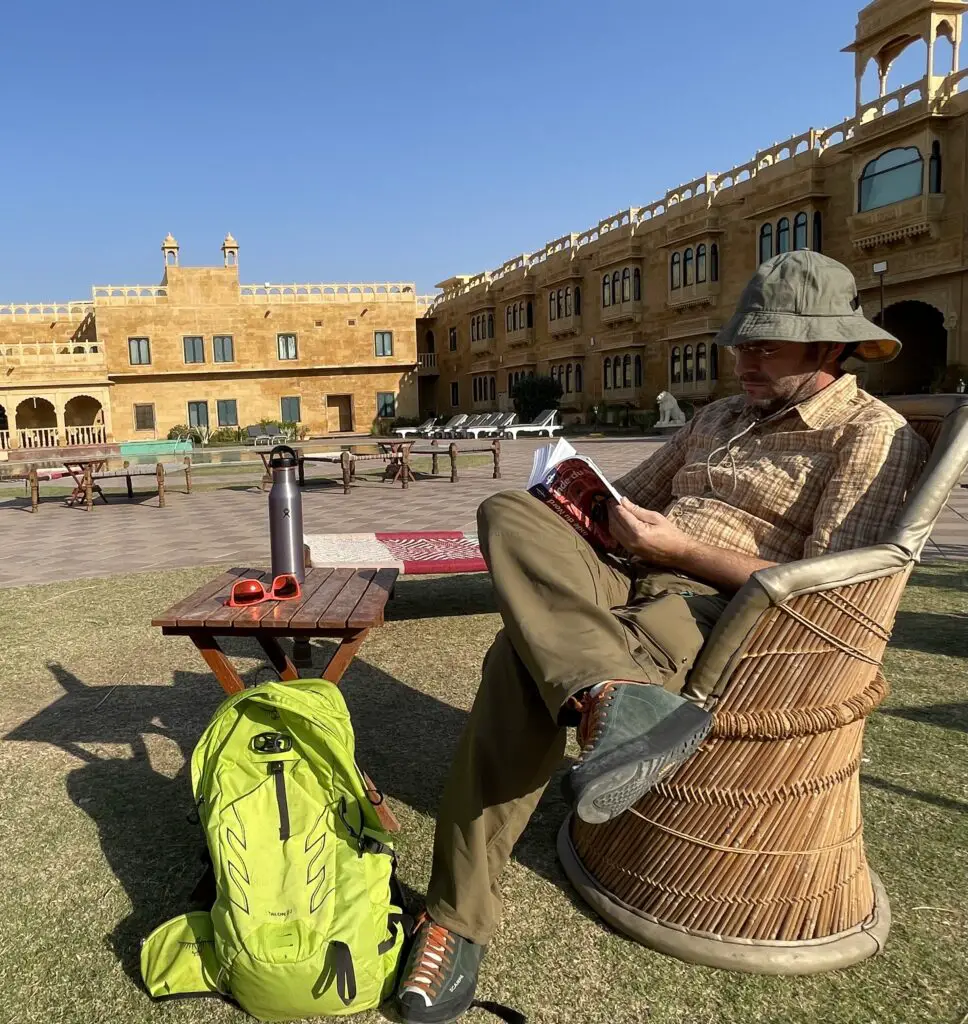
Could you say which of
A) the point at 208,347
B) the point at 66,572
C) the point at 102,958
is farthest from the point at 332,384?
the point at 102,958

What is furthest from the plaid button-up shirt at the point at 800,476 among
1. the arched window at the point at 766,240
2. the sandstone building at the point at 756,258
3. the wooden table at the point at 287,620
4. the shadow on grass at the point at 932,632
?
the arched window at the point at 766,240

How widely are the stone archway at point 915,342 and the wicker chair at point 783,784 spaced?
849 inches

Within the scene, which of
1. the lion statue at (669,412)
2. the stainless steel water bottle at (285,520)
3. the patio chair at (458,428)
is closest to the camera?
the stainless steel water bottle at (285,520)

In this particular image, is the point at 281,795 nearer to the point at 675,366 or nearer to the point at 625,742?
the point at 625,742

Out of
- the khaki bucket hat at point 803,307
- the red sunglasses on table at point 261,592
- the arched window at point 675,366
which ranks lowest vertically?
the red sunglasses on table at point 261,592

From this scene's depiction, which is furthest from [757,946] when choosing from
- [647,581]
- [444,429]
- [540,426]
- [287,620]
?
[444,429]

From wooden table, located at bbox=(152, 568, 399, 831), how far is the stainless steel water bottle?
129mm

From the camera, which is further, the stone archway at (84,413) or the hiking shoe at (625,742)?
the stone archway at (84,413)

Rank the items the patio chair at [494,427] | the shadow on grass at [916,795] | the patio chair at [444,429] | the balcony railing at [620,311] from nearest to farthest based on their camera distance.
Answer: the shadow on grass at [916,795]
the patio chair at [494,427]
the balcony railing at [620,311]
the patio chair at [444,429]

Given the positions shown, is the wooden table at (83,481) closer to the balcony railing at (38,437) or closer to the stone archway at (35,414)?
the balcony railing at (38,437)

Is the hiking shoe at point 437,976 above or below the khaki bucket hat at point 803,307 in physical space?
below

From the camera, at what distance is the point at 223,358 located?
3653 centimetres

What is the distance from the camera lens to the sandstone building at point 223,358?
34906 millimetres

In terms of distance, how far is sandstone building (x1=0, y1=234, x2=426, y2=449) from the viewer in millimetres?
34906
